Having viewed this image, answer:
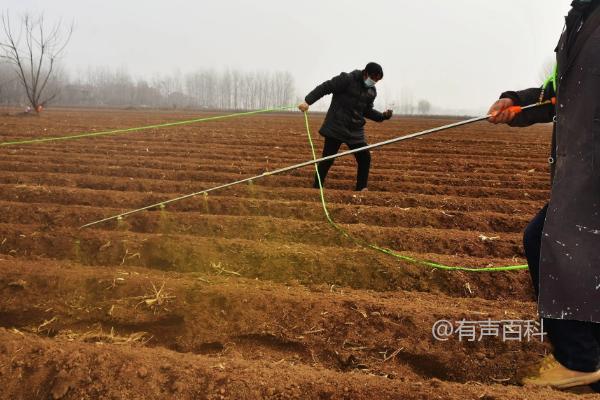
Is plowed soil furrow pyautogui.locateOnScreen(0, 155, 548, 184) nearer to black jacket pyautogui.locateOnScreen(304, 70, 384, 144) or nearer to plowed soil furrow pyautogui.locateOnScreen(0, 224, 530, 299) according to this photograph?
black jacket pyautogui.locateOnScreen(304, 70, 384, 144)

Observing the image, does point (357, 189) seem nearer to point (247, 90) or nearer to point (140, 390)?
point (140, 390)

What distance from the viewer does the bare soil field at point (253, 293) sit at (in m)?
2.20

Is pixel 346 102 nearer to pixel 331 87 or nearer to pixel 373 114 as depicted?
pixel 331 87

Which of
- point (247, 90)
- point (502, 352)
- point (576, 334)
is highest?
point (247, 90)

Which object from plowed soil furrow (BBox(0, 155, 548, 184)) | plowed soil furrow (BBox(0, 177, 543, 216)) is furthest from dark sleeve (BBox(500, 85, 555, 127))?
plowed soil furrow (BBox(0, 155, 548, 184))

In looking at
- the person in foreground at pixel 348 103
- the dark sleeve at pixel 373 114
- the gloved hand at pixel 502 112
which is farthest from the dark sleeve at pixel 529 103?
the dark sleeve at pixel 373 114

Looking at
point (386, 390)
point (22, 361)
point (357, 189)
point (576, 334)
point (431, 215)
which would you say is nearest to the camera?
point (576, 334)

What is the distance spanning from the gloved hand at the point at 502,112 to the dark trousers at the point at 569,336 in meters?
0.52

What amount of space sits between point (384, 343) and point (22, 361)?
1937mm

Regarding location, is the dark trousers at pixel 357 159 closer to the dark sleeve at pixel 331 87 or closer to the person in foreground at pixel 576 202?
the dark sleeve at pixel 331 87

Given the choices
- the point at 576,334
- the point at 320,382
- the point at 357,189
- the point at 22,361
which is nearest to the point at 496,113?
the point at 576,334

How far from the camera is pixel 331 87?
5.54 metres

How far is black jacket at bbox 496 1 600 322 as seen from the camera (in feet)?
5.62

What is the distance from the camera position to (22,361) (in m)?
2.27
